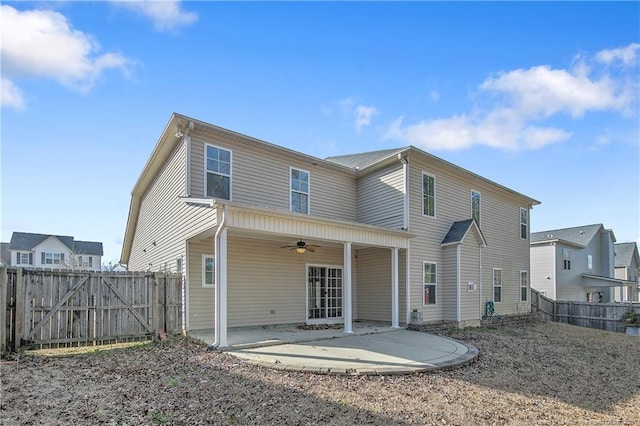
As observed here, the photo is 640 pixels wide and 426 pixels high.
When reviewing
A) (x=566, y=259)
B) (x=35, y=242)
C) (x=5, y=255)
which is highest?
(x=35, y=242)

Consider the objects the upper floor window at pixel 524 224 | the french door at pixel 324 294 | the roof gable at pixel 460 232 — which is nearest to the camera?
the french door at pixel 324 294

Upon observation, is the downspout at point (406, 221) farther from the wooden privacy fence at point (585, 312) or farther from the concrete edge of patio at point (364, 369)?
the wooden privacy fence at point (585, 312)

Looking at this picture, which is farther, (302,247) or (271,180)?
(271,180)

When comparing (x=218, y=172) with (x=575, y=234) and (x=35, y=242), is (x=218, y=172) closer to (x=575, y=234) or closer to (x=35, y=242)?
(x=575, y=234)

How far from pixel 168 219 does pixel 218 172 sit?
2.73 m

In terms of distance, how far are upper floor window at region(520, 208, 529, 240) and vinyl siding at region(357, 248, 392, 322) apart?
9.23 m

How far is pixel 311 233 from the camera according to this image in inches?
389

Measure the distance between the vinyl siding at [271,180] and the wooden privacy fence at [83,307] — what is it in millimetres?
2775

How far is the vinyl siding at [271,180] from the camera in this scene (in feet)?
34.3

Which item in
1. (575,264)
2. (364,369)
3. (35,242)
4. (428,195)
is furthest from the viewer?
(35,242)

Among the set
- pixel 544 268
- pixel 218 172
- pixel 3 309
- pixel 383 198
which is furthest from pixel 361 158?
pixel 544 268

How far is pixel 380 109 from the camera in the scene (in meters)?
13.0

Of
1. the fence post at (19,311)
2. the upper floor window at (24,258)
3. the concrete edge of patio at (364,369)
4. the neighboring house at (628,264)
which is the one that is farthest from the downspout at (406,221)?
the upper floor window at (24,258)

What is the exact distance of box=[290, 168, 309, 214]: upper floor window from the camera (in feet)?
41.0
